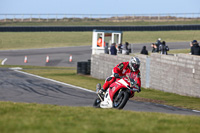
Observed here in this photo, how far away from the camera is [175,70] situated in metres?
17.9

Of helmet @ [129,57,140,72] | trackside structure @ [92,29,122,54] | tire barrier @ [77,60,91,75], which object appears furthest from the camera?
trackside structure @ [92,29,122,54]

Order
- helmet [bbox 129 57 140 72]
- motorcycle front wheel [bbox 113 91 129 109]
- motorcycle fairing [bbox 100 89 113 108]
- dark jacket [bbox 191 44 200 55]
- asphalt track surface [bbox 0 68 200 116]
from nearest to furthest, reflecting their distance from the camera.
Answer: motorcycle front wheel [bbox 113 91 129 109] < helmet [bbox 129 57 140 72] < motorcycle fairing [bbox 100 89 113 108] < asphalt track surface [bbox 0 68 200 116] < dark jacket [bbox 191 44 200 55]

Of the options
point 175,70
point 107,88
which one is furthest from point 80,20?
point 107,88

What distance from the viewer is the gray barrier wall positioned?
16562 millimetres

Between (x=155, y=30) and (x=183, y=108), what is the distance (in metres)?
48.3

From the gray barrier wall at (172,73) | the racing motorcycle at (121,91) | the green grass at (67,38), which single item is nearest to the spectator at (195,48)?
the gray barrier wall at (172,73)

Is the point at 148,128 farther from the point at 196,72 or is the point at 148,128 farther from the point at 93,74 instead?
the point at 93,74

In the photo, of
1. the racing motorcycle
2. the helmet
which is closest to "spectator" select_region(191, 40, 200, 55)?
the racing motorcycle

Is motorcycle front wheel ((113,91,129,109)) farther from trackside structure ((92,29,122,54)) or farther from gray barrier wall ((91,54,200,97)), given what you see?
trackside structure ((92,29,122,54))

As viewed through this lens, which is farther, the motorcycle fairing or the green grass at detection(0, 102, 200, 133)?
the motorcycle fairing

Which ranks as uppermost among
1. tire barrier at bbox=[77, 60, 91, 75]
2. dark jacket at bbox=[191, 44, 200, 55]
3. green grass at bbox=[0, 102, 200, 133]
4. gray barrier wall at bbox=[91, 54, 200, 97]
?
dark jacket at bbox=[191, 44, 200, 55]

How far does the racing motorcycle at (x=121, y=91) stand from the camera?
1035cm

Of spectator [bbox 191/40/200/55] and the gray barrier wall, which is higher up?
spectator [bbox 191/40/200/55]

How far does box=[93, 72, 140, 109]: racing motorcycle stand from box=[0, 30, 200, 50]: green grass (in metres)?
44.1
